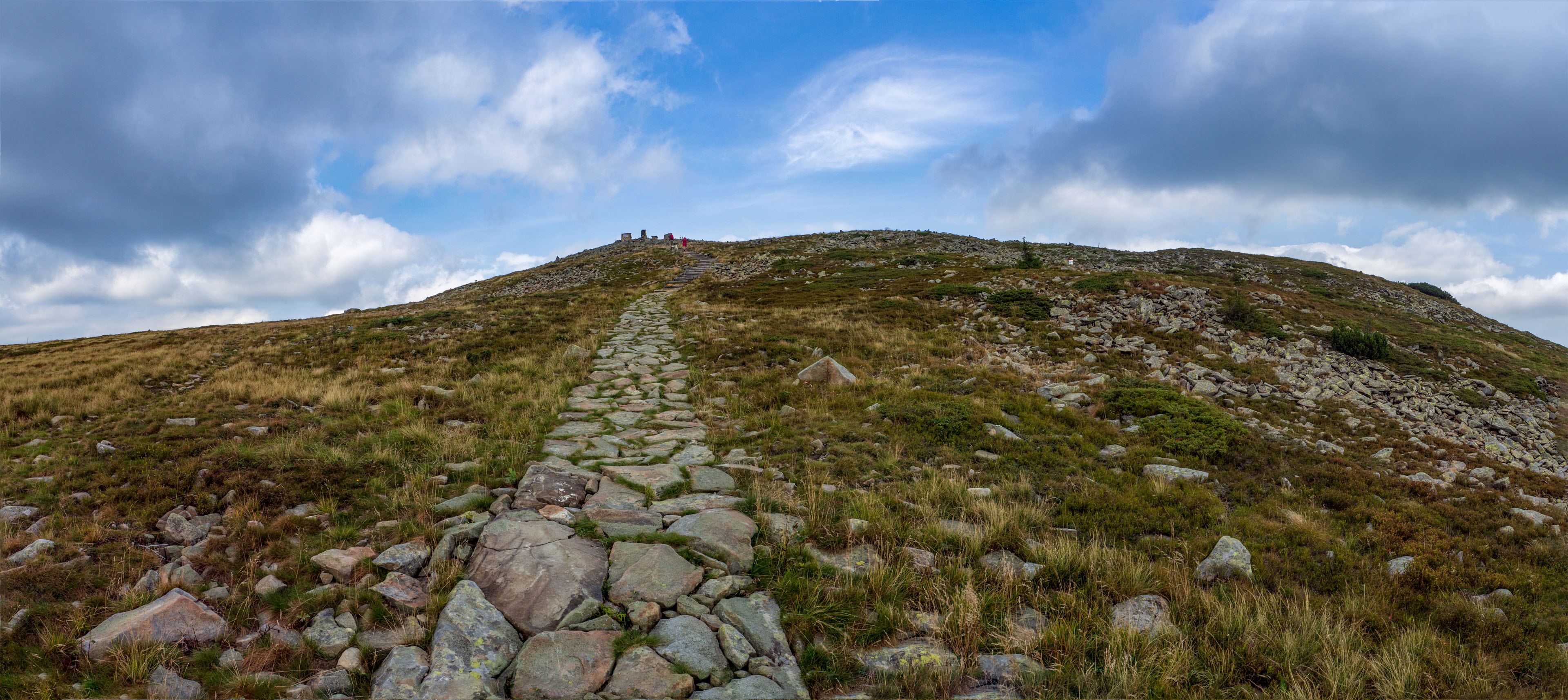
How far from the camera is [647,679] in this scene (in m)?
4.14

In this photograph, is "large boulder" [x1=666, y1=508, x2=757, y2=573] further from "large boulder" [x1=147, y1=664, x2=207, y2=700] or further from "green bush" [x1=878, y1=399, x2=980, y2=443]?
"green bush" [x1=878, y1=399, x2=980, y2=443]

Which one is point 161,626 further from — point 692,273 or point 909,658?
point 692,273

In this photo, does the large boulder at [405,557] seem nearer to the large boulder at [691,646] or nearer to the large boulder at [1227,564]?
the large boulder at [691,646]

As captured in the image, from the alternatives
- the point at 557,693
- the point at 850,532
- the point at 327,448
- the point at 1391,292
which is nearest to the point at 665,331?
the point at 327,448

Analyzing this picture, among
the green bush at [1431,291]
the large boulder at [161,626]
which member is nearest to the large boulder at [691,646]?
the large boulder at [161,626]

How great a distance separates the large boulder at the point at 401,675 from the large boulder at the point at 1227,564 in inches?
265

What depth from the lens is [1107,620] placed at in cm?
477

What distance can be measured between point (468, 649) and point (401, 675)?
43cm

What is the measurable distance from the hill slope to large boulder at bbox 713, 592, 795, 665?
3cm

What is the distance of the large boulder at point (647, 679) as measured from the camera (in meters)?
4.05

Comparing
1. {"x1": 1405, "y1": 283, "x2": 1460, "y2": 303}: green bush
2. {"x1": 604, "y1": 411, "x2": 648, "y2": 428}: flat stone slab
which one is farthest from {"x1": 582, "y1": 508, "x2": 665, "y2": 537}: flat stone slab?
{"x1": 1405, "y1": 283, "x2": 1460, "y2": 303}: green bush

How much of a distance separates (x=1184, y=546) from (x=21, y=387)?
2282 centimetres

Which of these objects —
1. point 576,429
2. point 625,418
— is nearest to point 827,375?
point 625,418

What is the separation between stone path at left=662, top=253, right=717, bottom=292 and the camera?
42.9 metres
